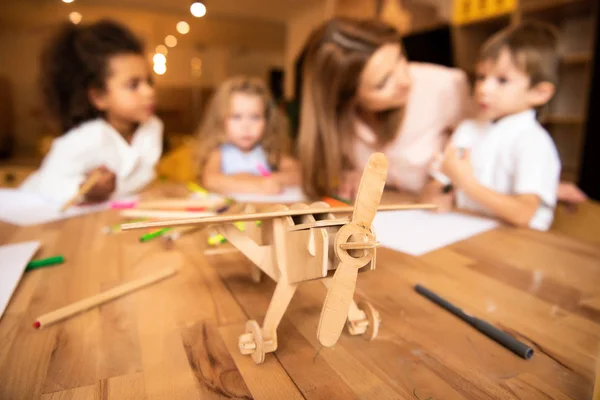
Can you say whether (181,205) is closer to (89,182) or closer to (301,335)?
(89,182)

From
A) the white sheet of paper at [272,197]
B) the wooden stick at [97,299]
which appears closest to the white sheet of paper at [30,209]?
the white sheet of paper at [272,197]

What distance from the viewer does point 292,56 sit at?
326 centimetres

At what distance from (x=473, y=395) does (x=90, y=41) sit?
94 centimetres

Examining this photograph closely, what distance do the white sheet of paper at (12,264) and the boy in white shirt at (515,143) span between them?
2.24ft

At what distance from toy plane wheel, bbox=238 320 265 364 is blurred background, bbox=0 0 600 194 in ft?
2.67

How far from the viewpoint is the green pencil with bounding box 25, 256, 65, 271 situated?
0.51 meters

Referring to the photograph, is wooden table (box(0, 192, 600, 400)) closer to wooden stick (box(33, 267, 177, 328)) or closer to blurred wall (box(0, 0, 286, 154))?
wooden stick (box(33, 267, 177, 328))

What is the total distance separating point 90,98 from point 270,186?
1.46 feet

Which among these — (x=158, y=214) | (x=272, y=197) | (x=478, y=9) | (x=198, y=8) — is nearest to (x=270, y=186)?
(x=272, y=197)

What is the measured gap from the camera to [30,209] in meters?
0.82

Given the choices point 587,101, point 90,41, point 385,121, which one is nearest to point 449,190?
point 385,121

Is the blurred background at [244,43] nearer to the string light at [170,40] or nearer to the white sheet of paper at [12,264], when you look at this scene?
the string light at [170,40]

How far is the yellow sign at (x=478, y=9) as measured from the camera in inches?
68.9

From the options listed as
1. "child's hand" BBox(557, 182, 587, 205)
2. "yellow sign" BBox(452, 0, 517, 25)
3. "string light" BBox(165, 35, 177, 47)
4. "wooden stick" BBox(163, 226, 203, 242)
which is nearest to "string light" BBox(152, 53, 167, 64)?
"wooden stick" BBox(163, 226, 203, 242)
